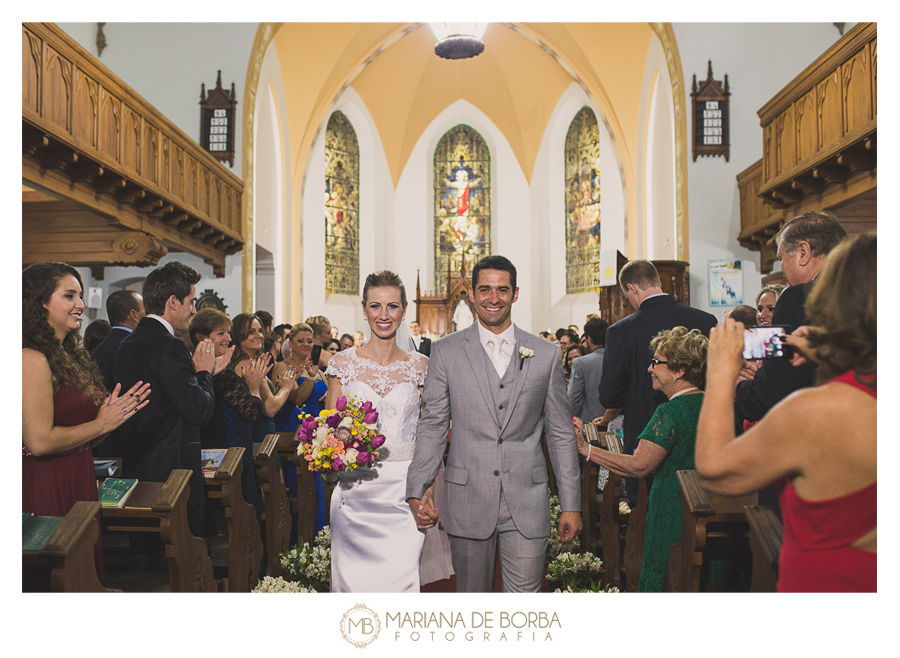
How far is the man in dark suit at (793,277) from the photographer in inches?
99.6

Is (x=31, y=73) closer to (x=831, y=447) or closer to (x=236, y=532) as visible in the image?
(x=236, y=532)

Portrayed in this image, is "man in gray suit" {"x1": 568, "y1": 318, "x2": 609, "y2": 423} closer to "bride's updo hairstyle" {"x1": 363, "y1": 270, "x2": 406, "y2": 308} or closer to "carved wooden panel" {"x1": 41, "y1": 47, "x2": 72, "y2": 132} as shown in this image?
"bride's updo hairstyle" {"x1": 363, "y1": 270, "x2": 406, "y2": 308}

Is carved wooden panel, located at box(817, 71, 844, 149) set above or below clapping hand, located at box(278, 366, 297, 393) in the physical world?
above

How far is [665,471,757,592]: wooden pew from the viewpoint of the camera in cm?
250

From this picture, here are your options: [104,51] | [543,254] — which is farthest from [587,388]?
Answer: [543,254]

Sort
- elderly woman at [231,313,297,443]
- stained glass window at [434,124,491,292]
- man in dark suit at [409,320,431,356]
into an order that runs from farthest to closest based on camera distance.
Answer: stained glass window at [434,124,491,292], man in dark suit at [409,320,431,356], elderly woman at [231,313,297,443]

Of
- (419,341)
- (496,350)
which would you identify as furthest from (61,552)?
(419,341)

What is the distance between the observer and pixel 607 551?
4246 millimetres

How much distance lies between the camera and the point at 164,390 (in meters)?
3.40

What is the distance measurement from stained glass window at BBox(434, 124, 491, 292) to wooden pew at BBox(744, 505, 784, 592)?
1786 cm
